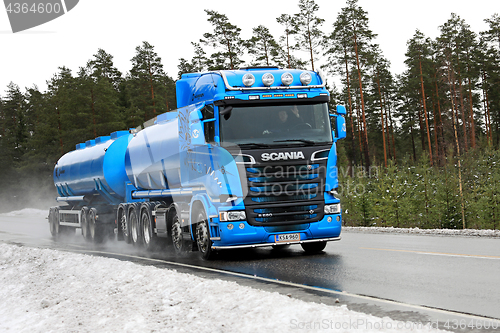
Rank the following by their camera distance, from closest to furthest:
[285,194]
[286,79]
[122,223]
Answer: [285,194] → [286,79] → [122,223]

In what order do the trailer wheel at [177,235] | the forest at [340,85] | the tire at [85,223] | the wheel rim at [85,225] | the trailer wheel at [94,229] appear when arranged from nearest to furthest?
the trailer wheel at [177,235] → the trailer wheel at [94,229] → the tire at [85,223] → the wheel rim at [85,225] → the forest at [340,85]

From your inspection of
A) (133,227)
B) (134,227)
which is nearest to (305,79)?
(134,227)

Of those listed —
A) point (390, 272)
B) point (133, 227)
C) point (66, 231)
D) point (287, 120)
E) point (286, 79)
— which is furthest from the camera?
point (66, 231)

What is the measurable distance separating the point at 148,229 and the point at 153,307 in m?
8.96

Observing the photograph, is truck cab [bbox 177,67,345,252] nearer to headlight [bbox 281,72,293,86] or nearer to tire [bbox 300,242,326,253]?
headlight [bbox 281,72,293,86]

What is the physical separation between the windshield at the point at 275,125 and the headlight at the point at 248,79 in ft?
1.87

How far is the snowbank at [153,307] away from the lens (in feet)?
18.0

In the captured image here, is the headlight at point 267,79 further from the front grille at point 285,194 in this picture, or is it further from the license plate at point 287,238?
the license plate at point 287,238

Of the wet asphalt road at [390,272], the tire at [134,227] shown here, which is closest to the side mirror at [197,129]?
the wet asphalt road at [390,272]

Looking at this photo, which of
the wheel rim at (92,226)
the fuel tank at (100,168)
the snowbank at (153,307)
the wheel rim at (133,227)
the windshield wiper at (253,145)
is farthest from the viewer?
the wheel rim at (92,226)

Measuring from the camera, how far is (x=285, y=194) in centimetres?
1107

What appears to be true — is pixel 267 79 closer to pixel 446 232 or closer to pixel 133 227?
pixel 446 232

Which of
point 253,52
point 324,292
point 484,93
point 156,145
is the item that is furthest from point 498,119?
point 324,292

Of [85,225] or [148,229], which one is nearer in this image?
[148,229]
